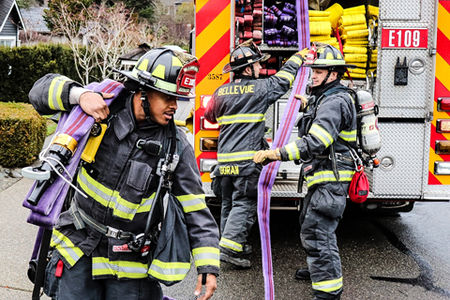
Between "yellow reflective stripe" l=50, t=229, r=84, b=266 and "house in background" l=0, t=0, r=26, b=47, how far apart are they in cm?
2664

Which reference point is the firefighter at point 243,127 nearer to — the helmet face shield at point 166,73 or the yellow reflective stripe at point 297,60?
the yellow reflective stripe at point 297,60

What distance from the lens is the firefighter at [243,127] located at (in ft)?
15.8

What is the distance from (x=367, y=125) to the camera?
4105 millimetres

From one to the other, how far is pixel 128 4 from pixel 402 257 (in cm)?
2764

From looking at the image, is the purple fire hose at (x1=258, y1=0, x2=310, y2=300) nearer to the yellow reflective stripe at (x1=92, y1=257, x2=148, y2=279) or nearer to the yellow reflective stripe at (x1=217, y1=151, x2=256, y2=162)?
the yellow reflective stripe at (x1=217, y1=151, x2=256, y2=162)

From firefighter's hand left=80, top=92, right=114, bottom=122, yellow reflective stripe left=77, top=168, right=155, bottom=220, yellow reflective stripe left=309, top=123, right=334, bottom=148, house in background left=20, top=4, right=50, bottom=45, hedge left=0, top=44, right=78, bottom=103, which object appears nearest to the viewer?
firefighter's hand left=80, top=92, right=114, bottom=122

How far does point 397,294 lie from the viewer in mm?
4207

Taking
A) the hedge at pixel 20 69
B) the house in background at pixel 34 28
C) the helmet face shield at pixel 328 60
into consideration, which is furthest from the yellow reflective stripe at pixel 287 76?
the house in background at pixel 34 28

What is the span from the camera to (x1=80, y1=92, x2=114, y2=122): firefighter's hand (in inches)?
89.9

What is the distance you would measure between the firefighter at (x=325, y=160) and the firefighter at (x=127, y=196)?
149cm

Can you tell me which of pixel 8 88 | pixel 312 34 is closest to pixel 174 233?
pixel 312 34

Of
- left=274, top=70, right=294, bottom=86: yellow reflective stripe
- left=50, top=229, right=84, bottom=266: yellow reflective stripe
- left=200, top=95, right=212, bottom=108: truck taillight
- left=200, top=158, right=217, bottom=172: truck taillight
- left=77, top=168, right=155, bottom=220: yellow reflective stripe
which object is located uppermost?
left=274, top=70, right=294, bottom=86: yellow reflective stripe

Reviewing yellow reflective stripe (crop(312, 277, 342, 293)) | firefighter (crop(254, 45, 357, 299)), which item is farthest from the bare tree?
yellow reflective stripe (crop(312, 277, 342, 293))

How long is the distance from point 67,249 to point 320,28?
12.8 ft
